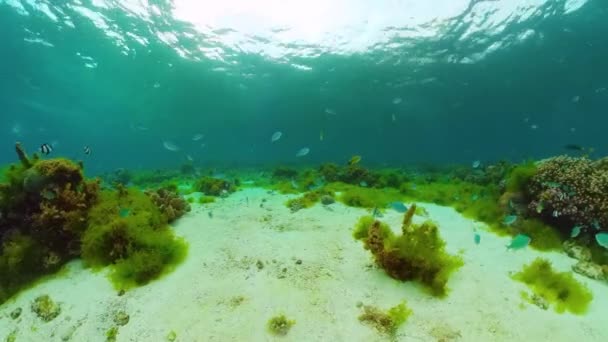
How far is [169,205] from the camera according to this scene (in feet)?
27.2

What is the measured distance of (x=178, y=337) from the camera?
14.2 feet

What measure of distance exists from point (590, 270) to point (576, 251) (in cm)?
69

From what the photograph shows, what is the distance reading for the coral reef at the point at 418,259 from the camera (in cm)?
507

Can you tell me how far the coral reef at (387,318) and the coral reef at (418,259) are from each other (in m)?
0.79

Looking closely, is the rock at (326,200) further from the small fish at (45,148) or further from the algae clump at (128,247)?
the small fish at (45,148)

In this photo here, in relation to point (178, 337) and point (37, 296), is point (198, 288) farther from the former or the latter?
point (37, 296)

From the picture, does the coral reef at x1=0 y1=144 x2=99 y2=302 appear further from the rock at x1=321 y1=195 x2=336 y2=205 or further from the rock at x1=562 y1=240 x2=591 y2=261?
the rock at x1=562 y1=240 x2=591 y2=261

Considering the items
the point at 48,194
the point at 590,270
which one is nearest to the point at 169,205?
the point at 48,194

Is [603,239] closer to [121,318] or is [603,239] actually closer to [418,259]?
[418,259]

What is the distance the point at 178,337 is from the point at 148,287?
152cm

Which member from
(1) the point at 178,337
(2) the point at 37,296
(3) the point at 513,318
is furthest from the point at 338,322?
(2) the point at 37,296

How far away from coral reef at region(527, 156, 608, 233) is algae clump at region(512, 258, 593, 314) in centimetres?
244

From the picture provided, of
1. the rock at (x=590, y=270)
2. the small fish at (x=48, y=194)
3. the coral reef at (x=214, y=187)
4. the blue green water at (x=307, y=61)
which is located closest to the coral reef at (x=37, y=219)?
the small fish at (x=48, y=194)

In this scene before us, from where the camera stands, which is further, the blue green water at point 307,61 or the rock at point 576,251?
the blue green water at point 307,61
